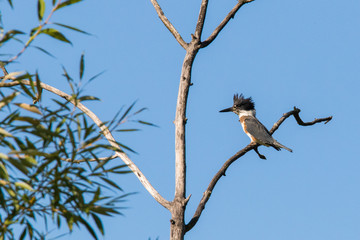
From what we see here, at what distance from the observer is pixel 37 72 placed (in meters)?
3.60

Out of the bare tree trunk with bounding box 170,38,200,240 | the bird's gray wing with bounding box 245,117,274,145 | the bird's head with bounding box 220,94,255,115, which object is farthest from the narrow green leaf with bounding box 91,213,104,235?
the bird's head with bounding box 220,94,255,115

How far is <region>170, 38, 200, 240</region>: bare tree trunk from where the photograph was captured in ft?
15.2

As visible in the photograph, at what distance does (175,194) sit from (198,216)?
288 mm

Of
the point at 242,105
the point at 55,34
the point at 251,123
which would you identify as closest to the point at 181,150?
the point at 55,34

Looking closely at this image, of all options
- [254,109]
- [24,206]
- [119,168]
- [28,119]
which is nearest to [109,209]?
[119,168]

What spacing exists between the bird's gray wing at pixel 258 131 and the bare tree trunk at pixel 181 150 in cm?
278

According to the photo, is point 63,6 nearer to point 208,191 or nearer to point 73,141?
point 73,141

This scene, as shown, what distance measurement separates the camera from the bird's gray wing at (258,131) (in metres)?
7.69

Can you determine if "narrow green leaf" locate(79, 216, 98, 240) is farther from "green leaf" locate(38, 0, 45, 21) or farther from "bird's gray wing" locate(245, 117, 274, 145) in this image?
"bird's gray wing" locate(245, 117, 274, 145)

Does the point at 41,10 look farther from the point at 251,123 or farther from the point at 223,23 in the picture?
the point at 251,123

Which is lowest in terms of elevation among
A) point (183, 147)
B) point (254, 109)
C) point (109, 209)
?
point (109, 209)

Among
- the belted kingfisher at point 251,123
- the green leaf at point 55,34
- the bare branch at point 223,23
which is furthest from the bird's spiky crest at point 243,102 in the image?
the green leaf at point 55,34

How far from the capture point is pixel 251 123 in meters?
8.41

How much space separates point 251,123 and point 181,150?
A: 147 inches
